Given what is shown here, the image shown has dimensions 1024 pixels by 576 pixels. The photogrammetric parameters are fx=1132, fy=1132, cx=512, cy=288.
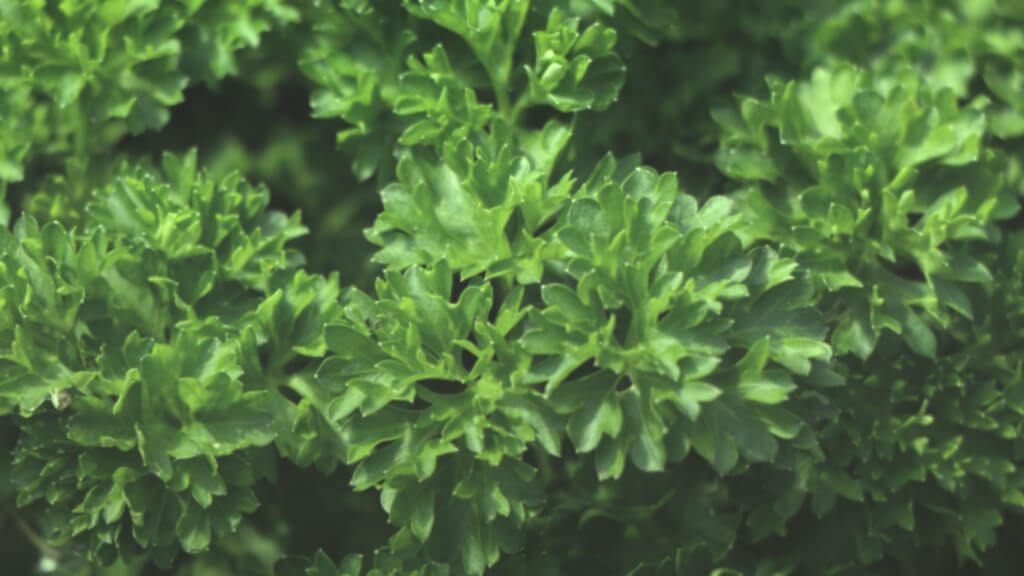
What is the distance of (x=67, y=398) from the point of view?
1.53 metres

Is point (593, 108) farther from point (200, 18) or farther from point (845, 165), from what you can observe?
point (200, 18)

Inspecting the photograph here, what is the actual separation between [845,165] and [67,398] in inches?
46.0

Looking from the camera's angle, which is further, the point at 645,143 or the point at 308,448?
the point at 645,143

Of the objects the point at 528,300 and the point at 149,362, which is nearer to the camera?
the point at 149,362

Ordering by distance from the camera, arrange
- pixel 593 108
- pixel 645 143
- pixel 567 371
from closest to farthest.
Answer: pixel 567 371 → pixel 593 108 → pixel 645 143

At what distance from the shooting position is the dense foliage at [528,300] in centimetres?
150

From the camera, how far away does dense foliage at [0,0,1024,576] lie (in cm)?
150

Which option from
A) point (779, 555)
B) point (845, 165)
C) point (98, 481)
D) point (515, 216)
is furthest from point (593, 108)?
point (98, 481)

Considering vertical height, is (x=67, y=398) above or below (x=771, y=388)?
above

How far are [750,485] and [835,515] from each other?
5.8 inches

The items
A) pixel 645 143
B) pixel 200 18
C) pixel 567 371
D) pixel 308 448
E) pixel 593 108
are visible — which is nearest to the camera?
pixel 567 371

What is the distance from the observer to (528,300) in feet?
5.40

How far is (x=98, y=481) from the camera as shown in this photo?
1549 mm

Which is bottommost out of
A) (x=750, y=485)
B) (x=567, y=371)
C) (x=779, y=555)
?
(x=779, y=555)
